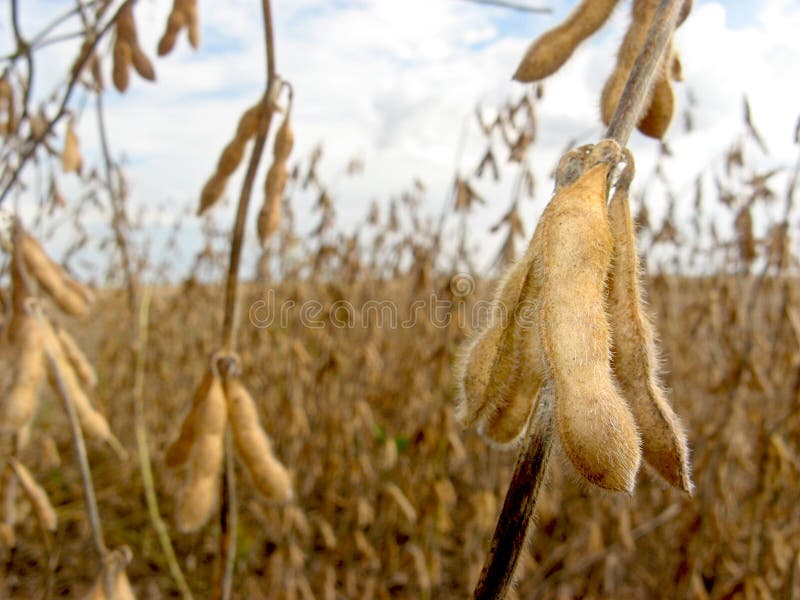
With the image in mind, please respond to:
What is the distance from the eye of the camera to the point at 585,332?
0.44m

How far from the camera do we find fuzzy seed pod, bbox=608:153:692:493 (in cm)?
51

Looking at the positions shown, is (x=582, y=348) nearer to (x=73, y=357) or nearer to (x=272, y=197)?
(x=272, y=197)

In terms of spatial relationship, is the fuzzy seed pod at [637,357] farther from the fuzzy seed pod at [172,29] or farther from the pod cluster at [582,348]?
the fuzzy seed pod at [172,29]

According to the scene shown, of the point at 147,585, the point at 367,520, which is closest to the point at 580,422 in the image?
the point at 367,520

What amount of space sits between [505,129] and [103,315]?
14.2 ft

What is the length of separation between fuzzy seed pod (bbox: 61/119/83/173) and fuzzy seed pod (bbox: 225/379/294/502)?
0.94 m

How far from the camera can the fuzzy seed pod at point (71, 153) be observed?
66.7 inches

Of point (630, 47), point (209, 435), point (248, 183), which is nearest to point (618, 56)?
point (630, 47)

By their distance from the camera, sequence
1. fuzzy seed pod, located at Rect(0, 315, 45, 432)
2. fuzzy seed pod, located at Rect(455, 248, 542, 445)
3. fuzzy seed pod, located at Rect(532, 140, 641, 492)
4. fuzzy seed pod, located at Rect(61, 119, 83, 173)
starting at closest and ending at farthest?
fuzzy seed pod, located at Rect(532, 140, 641, 492), fuzzy seed pod, located at Rect(455, 248, 542, 445), fuzzy seed pod, located at Rect(0, 315, 45, 432), fuzzy seed pod, located at Rect(61, 119, 83, 173)

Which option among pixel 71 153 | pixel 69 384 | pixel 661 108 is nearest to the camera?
pixel 661 108

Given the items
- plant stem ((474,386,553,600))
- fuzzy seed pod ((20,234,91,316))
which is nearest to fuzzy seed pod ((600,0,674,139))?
plant stem ((474,386,553,600))

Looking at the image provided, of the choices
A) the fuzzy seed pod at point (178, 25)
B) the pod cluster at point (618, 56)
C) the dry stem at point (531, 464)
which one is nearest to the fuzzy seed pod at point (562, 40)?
the pod cluster at point (618, 56)

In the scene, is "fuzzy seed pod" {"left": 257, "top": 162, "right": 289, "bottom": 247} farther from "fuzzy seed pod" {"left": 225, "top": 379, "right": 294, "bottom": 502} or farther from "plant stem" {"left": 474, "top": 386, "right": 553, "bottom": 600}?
"plant stem" {"left": 474, "top": 386, "right": 553, "bottom": 600}

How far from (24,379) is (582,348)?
943 mm
